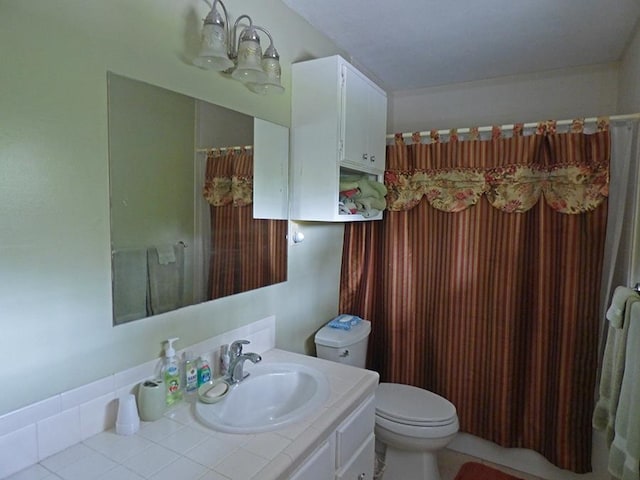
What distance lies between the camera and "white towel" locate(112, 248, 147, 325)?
1079 millimetres

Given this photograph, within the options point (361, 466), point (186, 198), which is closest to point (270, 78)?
point (186, 198)

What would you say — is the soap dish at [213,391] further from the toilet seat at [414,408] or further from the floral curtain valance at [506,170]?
the floral curtain valance at [506,170]

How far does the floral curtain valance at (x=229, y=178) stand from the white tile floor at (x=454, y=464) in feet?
6.34

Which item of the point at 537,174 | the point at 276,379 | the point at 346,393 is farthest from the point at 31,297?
the point at 537,174

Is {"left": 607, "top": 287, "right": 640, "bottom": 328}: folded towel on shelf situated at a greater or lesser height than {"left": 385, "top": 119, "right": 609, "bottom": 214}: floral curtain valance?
lesser

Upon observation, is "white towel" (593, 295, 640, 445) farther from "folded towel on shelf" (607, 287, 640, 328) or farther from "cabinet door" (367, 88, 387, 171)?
"cabinet door" (367, 88, 387, 171)

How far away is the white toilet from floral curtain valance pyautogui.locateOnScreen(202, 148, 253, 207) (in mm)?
883

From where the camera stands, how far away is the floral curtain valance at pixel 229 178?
4.61 ft

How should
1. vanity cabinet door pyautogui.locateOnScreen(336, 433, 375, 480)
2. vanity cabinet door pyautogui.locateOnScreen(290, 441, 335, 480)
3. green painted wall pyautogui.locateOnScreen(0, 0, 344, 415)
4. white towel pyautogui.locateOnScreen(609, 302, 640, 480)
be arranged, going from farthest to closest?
vanity cabinet door pyautogui.locateOnScreen(336, 433, 375, 480) < white towel pyautogui.locateOnScreen(609, 302, 640, 480) < vanity cabinet door pyautogui.locateOnScreen(290, 441, 335, 480) < green painted wall pyautogui.locateOnScreen(0, 0, 344, 415)

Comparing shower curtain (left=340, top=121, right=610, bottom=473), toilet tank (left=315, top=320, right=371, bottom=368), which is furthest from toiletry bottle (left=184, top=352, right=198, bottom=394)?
shower curtain (left=340, top=121, right=610, bottom=473)

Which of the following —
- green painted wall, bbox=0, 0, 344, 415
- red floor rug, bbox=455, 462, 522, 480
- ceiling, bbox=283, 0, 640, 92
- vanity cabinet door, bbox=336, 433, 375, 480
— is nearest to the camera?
green painted wall, bbox=0, 0, 344, 415

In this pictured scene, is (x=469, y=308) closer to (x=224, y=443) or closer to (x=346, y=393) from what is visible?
(x=346, y=393)

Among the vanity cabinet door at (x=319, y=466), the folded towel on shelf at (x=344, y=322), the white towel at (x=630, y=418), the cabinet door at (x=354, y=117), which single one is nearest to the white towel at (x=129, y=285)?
the vanity cabinet door at (x=319, y=466)

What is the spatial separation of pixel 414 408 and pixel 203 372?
3.84ft
